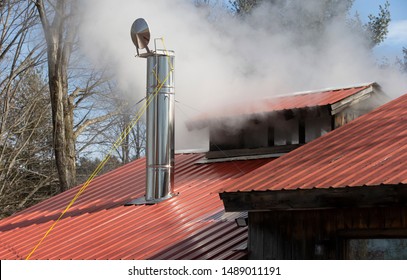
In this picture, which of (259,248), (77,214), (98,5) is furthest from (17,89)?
(259,248)

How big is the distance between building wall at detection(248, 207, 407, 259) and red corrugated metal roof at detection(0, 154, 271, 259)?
0.44 meters

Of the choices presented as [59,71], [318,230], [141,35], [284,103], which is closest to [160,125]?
[141,35]

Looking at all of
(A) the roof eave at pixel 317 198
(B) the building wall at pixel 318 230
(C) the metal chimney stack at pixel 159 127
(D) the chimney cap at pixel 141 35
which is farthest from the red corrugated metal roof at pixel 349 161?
(D) the chimney cap at pixel 141 35

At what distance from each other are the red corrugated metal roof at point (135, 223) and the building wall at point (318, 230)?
436mm

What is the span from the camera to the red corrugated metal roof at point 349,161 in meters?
9.13

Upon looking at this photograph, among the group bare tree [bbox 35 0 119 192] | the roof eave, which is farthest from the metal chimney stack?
bare tree [bbox 35 0 119 192]

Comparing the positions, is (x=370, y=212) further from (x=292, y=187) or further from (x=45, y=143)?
(x=45, y=143)

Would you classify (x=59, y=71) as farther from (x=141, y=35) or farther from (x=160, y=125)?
(x=160, y=125)

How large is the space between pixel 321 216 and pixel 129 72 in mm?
9318

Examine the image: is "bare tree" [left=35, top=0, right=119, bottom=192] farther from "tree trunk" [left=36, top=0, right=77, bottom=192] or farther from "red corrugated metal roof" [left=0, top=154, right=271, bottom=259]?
"red corrugated metal roof" [left=0, top=154, right=271, bottom=259]

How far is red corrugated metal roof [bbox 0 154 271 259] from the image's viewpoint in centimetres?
1176

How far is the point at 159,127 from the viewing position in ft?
48.5

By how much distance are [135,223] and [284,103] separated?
400cm

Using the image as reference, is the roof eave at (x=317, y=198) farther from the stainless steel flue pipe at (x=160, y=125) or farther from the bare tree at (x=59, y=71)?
the bare tree at (x=59, y=71)
